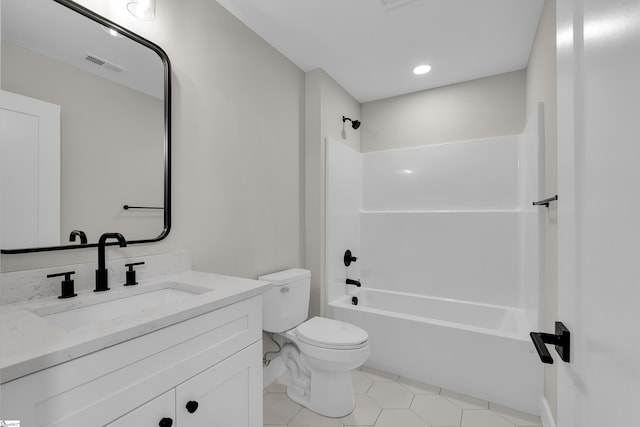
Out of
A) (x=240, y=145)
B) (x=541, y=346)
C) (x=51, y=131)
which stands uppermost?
(x=240, y=145)

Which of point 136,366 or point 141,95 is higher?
point 141,95

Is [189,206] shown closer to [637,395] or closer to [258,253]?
[258,253]

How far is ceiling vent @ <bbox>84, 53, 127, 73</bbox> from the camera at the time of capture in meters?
1.22

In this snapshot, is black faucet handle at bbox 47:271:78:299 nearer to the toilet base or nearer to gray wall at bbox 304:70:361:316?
the toilet base

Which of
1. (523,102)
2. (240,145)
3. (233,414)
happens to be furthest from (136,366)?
(523,102)

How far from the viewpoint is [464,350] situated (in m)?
2.03

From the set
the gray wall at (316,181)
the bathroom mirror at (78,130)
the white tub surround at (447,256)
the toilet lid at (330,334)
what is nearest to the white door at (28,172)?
the bathroom mirror at (78,130)

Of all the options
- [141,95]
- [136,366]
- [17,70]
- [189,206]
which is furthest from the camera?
[189,206]

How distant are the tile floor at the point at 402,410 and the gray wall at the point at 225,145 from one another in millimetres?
881

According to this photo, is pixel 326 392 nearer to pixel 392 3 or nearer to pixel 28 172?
pixel 28 172

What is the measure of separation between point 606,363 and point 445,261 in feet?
8.25

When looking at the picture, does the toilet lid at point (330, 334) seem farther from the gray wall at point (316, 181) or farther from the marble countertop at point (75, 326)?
the marble countertop at point (75, 326)

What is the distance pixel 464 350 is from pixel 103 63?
262 cm

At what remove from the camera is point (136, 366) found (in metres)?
0.80
